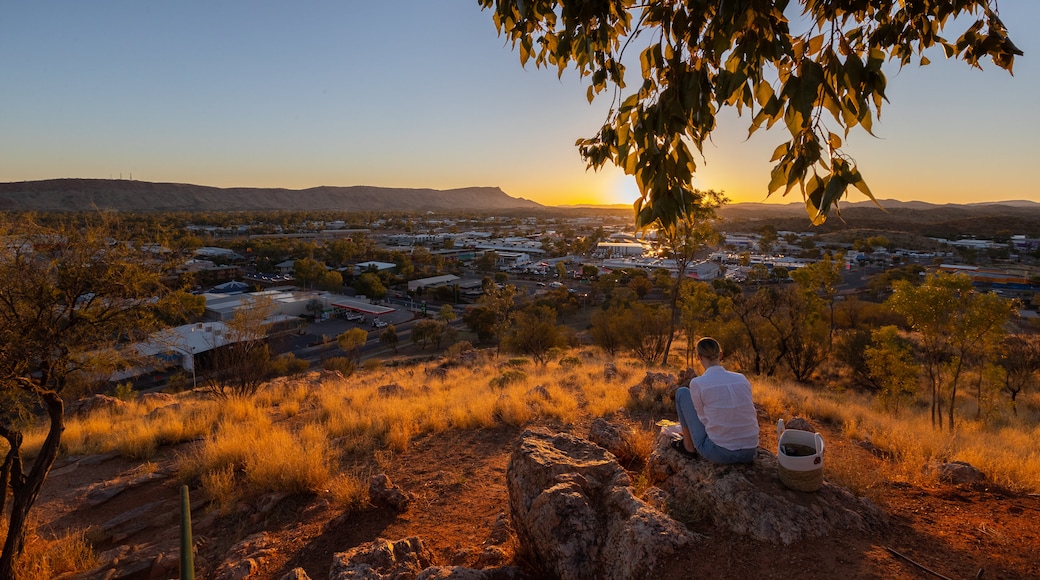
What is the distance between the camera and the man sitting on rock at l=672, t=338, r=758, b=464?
3652mm

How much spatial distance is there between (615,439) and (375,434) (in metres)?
3.54

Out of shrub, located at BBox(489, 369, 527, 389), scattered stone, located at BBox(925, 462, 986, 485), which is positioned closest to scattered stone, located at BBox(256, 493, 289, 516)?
shrub, located at BBox(489, 369, 527, 389)

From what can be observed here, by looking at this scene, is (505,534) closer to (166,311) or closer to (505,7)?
(505,7)

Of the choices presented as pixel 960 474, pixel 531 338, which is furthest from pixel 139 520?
pixel 531 338

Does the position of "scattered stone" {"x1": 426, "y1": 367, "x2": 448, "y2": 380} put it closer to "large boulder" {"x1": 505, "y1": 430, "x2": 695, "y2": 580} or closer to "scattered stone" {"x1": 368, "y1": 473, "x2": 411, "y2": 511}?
"scattered stone" {"x1": 368, "y1": 473, "x2": 411, "y2": 511}

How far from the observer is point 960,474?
4.76m

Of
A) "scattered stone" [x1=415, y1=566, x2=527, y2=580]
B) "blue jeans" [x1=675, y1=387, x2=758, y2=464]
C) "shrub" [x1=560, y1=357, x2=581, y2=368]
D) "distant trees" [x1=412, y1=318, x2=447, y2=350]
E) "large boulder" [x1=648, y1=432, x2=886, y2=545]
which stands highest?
"blue jeans" [x1=675, y1=387, x2=758, y2=464]

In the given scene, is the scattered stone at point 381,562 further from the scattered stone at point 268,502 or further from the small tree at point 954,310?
the small tree at point 954,310

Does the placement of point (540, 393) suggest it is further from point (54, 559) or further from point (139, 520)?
point (54, 559)

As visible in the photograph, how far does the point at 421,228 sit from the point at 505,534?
126 meters

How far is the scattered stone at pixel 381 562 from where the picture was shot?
10.3 ft

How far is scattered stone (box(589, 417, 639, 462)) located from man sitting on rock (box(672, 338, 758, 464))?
1.41 m

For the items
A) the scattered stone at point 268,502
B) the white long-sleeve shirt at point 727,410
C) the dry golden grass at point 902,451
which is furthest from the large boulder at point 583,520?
the scattered stone at point 268,502

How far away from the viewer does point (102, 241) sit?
5.31m
